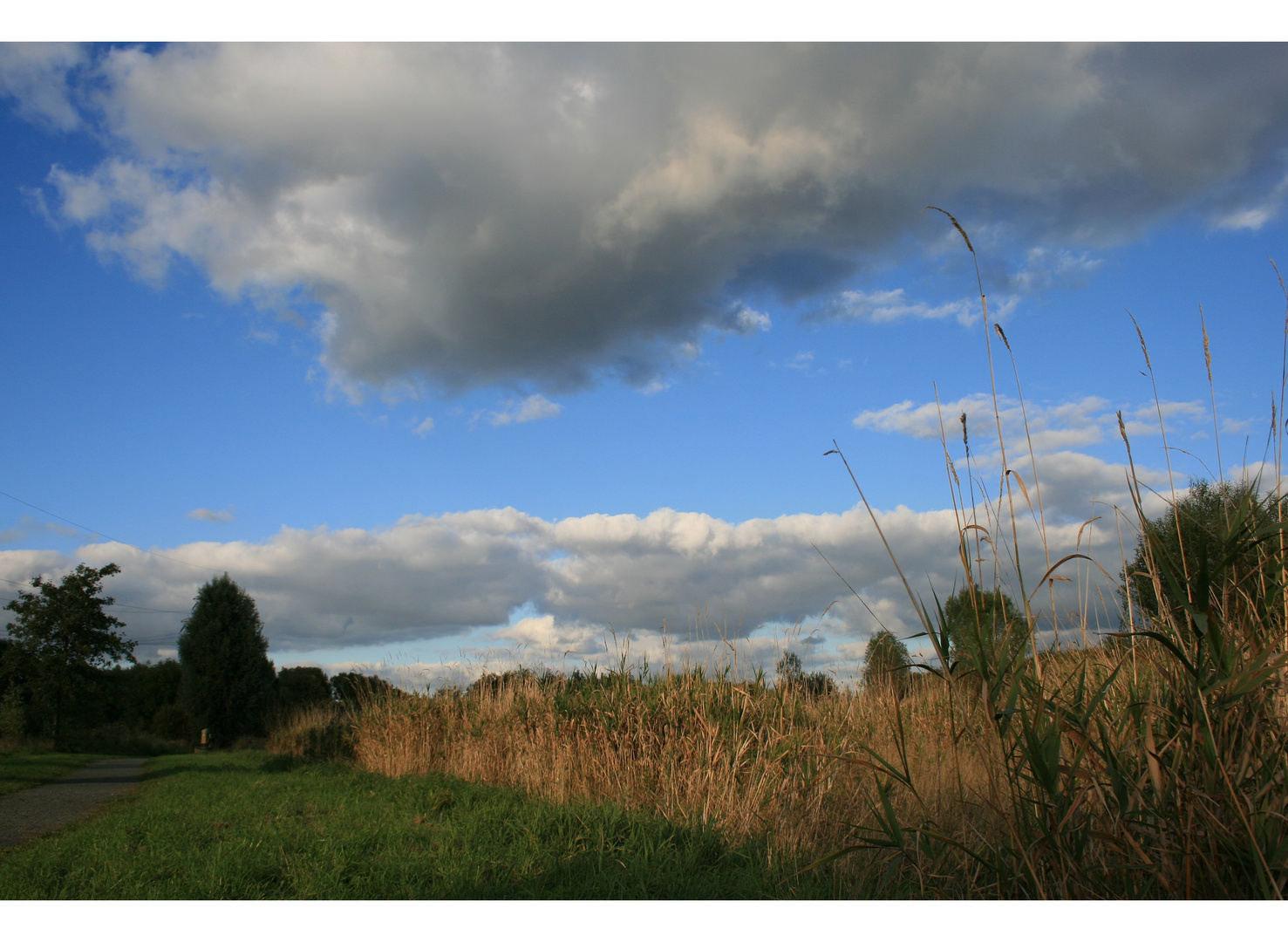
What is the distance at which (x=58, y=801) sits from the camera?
9.18 meters

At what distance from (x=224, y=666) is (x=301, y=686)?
26.9 feet

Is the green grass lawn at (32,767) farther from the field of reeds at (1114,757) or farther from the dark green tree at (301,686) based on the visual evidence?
the field of reeds at (1114,757)

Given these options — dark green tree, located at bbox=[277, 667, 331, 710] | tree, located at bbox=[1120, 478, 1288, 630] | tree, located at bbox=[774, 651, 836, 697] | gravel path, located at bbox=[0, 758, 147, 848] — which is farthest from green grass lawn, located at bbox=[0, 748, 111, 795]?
tree, located at bbox=[1120, 478, 1288, 630]

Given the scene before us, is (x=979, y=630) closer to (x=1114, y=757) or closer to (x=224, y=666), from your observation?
(x=1114, y=757)

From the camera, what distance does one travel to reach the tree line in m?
19.3

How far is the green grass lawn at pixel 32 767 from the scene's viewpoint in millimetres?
11148

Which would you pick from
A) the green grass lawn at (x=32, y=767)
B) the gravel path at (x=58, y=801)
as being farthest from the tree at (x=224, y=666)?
the gravel path at (x=58, y=801)

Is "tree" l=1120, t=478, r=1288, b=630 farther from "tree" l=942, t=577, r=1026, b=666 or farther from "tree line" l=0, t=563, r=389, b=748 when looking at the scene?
"tree line" l=0, t=563, r=389, b=748

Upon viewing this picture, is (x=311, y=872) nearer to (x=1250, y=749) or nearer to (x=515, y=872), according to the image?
(x=515, y=872)

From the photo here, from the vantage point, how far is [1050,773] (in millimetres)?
1889

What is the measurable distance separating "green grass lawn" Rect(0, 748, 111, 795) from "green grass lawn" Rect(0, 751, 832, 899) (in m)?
7.01

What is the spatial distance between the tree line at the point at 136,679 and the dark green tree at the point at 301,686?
66 millimetres

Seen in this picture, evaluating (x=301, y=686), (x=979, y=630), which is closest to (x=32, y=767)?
(x=979, y=630)

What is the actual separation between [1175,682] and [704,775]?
406cm
